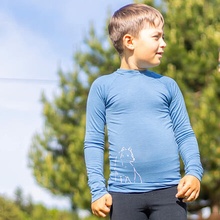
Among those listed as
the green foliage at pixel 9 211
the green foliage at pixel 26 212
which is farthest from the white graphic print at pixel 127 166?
the green foliage at pixel 9 211

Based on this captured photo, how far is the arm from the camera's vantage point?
8.41 ft

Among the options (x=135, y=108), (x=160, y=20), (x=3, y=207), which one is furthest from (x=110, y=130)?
(x=3, y=207)

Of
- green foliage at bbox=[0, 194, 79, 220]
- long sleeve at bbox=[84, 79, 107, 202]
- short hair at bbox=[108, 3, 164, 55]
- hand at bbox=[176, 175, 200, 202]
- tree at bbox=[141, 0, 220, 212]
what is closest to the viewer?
hand at bbox=[176, 175, 200, 202]

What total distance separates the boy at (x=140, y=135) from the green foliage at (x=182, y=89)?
493 inches

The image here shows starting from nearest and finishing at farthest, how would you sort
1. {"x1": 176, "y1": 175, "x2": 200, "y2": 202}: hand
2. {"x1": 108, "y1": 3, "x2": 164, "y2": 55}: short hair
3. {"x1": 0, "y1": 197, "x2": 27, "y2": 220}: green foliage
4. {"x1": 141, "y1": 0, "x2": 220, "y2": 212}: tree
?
1. {"x1": 176, "y1": 175, "x2": 200, "y2": 202}: hand
2. {"x1": 108, "y1": 3, "x2": 164, "y2": 55}: short hair
3. {"x1": 141, "y1": 0, "x2": 220, "y2": 212}: tree
4. {"x1": 0, "y1": 197, "x2": 27, "y2": 220}: green foliage

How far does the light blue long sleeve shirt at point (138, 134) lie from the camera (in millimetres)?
2613

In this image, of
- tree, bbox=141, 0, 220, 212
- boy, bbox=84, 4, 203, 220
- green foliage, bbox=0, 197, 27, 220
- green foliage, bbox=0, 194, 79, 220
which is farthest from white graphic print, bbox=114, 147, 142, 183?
green foliage, bbox=0, 197, 27, 220

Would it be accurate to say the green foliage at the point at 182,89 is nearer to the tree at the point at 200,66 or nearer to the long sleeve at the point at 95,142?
the tree at the point at 200,66

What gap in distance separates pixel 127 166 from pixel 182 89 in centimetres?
1353

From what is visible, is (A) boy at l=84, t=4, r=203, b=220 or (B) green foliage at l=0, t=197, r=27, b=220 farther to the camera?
(B) green foliage at l=0, t=197, r=27, b=220

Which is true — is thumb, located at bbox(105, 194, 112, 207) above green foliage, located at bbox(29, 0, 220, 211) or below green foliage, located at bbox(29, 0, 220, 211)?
above

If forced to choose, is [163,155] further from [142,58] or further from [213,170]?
[213,170]

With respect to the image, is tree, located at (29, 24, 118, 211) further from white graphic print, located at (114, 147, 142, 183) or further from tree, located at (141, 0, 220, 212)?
white graphic print, located at (114, 147, 142, 183)

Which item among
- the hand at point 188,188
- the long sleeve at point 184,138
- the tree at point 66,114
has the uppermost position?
the long sleeve at point 184,138
